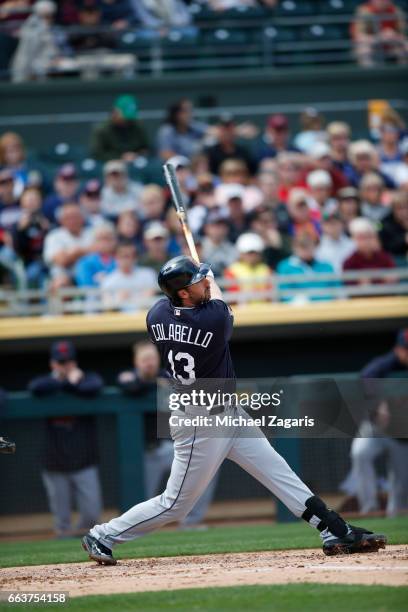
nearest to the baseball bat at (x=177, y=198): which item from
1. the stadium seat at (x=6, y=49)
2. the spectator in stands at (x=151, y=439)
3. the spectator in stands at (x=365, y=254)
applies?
the spectator in stands at (x=151, y=439)

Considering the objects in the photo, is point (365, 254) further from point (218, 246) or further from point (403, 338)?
point (218, 246)

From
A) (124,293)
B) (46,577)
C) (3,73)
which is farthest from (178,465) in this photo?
(3,73)

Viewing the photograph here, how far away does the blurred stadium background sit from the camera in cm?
1032

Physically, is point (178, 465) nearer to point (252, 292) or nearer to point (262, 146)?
point (252, 292)

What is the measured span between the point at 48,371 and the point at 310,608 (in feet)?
22.3

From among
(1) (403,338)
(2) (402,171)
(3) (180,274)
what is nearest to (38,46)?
(2) (402,171)

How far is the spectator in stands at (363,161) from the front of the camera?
1278 centimetres

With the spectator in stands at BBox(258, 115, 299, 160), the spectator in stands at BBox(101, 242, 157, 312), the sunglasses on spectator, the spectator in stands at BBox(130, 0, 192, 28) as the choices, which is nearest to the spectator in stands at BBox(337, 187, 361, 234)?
the spectator in stands at BBox(258, 115, 299, 160)

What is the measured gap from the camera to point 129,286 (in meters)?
10.8

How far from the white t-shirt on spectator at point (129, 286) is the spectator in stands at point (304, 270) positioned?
126 centimetres

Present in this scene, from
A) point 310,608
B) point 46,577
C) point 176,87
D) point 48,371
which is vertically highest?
point 176,87

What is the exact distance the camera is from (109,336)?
10.9m

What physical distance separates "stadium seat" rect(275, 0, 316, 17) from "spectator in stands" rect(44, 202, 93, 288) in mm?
5500

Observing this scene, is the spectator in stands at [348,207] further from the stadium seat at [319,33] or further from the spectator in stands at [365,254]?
the stadium seat at [319,33]
